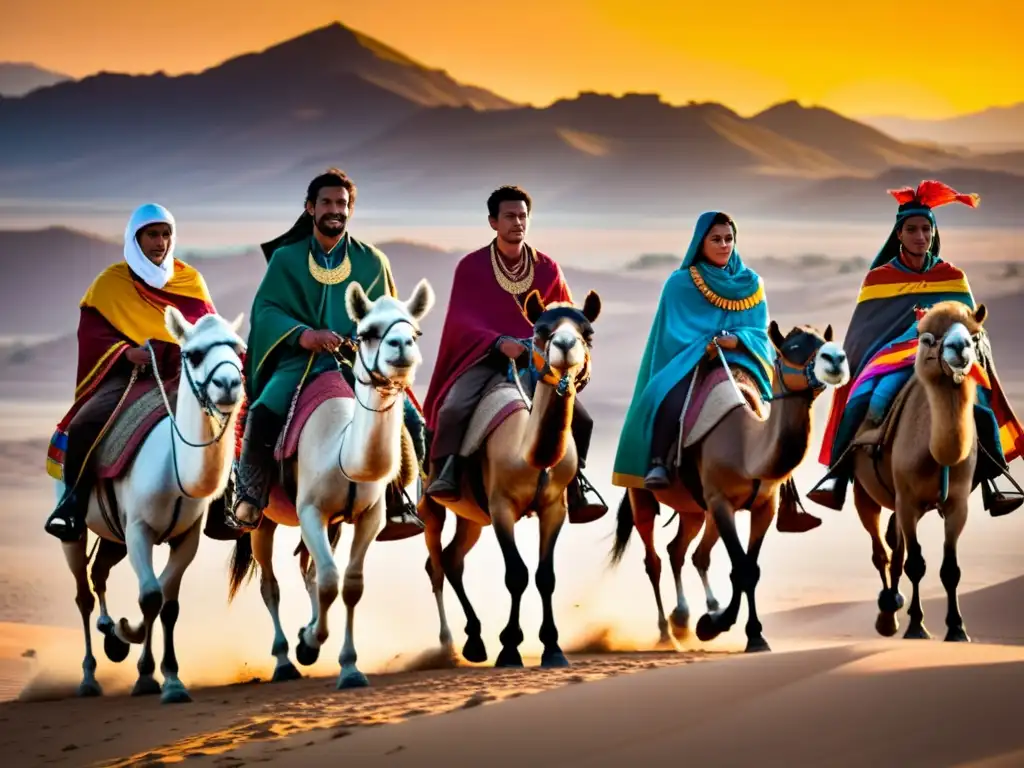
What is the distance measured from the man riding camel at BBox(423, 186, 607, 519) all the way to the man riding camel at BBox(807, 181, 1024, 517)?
2379 millimetres

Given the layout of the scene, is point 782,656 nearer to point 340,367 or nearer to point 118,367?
point 340,367

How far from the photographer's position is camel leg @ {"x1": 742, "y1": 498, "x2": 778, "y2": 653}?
16.2 metres

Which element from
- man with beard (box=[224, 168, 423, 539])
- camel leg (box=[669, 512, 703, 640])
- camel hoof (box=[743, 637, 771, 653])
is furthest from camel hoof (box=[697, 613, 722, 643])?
man with beard (box=[224, 168, 423, 539])

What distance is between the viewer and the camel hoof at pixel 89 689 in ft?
53.5

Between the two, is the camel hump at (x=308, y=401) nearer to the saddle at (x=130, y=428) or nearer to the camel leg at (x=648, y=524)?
the saddle at (x=130, y=428)

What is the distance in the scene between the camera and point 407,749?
11734mm

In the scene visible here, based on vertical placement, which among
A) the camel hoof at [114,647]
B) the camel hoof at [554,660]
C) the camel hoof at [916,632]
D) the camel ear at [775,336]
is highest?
the camel ear at [775,336]

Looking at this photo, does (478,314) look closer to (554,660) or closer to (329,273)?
(329,273)

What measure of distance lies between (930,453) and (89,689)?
636 centimetres

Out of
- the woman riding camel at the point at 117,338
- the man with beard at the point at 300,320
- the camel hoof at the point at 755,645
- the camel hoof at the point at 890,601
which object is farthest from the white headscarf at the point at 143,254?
the camel hoof at the point at 890,601

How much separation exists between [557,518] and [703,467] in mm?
1351

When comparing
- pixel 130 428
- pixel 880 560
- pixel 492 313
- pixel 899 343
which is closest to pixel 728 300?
pixel 899 343

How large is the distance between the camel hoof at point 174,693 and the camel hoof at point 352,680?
1.03 meters

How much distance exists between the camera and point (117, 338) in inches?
646
